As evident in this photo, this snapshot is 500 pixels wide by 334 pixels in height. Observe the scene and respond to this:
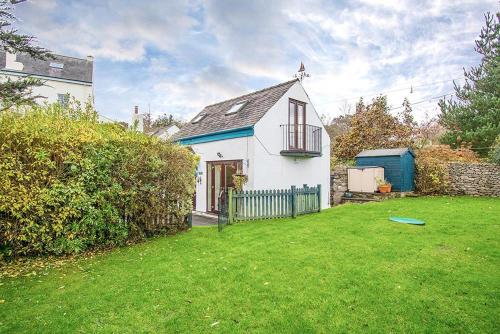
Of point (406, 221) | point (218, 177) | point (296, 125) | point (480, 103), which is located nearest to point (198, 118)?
point (218, 177)

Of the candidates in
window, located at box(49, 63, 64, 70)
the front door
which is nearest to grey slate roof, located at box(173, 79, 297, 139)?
the front door

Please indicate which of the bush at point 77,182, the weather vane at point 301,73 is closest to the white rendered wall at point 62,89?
the weather vane at point 301,73

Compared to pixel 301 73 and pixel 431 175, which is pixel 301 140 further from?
pixel 431 175

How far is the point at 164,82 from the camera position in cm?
1816

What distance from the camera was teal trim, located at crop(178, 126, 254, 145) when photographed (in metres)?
12.6

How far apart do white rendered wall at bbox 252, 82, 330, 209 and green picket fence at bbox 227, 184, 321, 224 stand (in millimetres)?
1679

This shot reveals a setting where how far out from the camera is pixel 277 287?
4.55 metres

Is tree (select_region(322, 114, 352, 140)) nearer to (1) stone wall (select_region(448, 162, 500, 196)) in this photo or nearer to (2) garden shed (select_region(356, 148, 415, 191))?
(2) garden shed (select_region(356, 148, 415, 191))

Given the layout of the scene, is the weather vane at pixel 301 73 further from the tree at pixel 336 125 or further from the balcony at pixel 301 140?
the tree at pixel 336 125

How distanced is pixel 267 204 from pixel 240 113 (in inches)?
226

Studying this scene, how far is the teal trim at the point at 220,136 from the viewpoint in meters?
12.6

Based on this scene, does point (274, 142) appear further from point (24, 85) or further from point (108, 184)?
point (24, 85)

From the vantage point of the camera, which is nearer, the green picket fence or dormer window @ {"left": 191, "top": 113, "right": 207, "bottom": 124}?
the green picket fence

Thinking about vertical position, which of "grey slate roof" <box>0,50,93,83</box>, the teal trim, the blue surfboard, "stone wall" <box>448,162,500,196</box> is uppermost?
"grey slate roof" <box>0,50,93,83</box>
